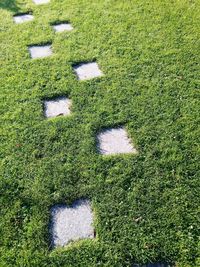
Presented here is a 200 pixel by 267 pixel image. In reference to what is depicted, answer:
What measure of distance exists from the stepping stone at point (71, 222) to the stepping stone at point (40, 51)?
9.81ft

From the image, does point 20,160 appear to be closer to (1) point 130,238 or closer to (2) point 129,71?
(1) point 130,238

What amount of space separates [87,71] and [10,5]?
3.05m

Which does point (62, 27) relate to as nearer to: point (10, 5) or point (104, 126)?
point (10, 5)

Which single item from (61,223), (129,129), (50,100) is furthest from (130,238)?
(50,100)

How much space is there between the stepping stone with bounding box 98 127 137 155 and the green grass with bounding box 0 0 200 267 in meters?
0.09

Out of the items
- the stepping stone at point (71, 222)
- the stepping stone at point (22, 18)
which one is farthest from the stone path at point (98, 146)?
the stepping stone at point (22, 18)

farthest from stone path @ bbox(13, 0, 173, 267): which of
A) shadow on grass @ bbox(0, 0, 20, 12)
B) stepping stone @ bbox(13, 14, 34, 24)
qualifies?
shadow on grass @ bbox(0, 0, 20, 12)

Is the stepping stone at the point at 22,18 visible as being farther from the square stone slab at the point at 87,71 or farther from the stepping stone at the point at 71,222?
the stepping stone at the point at 71,222

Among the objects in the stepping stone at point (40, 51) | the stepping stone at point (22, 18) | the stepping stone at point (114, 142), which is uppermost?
the stepping stone at point (22, 18)

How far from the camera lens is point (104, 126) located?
14.4 feet

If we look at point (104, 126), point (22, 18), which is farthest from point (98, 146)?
point (22, 18)

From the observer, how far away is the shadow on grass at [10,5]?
7060 millimetres

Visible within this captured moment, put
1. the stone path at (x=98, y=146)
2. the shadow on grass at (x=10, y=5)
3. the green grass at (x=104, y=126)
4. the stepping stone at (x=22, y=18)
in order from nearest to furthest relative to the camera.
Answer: the green grass at (x=104, y=126)
the stone path at (x=98, y=146)
the stepping stone at (x=22, y=18)
the shadow on grass at (x=10, y=5)

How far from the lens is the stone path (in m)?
3.38
